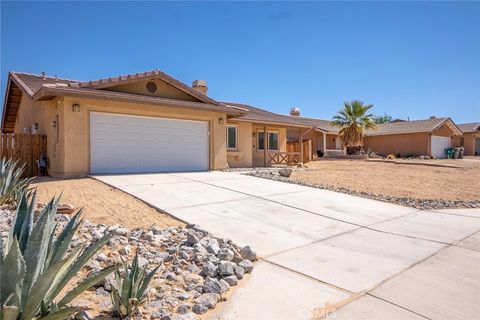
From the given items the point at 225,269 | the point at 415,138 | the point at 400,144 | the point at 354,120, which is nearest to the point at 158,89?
the point at 225,269

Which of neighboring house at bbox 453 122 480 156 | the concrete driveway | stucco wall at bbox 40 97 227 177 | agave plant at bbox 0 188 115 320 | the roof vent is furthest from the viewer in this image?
neighboring house at bbox 453 122 480 156

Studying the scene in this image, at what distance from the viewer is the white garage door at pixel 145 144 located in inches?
448

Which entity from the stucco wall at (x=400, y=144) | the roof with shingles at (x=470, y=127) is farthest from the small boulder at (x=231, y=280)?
the roof with shingles at (x=470, y=127)

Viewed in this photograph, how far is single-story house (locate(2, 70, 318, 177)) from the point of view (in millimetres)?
10672

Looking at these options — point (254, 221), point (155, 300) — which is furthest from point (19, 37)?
point (155, 300)

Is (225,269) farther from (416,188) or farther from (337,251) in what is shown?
(416,188)

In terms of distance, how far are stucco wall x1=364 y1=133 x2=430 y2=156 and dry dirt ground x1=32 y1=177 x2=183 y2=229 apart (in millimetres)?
31177

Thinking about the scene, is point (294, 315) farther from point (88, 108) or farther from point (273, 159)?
point (273, 159)

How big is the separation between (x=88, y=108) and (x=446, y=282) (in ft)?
36.7

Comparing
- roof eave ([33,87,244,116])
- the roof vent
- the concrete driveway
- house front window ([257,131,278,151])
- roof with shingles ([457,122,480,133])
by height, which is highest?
roof with shingles ([457,122,480,133])

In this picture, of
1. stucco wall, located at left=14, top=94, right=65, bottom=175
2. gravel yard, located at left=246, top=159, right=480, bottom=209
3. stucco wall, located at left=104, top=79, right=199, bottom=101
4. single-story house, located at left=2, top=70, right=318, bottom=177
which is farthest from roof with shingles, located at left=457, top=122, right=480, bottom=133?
stucco wall, located at left=14, top=94, right=65, bottom=175

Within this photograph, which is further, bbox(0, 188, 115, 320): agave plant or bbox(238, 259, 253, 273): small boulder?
bbox(238, 259, 253, 273): small boulder

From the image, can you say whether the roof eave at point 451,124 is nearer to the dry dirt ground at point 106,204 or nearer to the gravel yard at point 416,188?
the gravel yard at point 416,188

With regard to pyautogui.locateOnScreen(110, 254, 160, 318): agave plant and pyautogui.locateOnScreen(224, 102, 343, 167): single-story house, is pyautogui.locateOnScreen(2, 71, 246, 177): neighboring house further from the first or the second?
pyautogui.locateOnScreen(110, 254, 160, 318): agave plant
